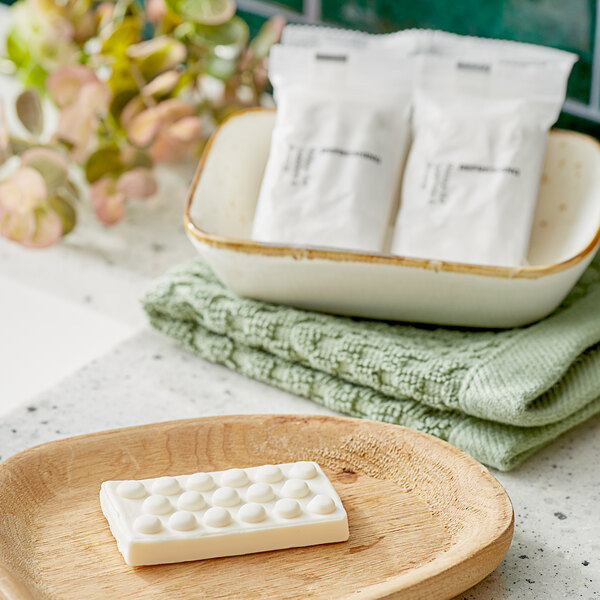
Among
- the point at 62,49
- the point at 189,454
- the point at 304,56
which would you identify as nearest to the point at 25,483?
the point at 189,454

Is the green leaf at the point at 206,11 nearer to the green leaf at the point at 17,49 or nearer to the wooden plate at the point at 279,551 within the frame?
the green leaf at the point at 17,49

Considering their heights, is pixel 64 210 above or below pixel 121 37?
below

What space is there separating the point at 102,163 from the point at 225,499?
47 cm

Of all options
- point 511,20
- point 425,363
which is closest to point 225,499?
point 425,363

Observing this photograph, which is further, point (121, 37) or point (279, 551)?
point (121, 37)

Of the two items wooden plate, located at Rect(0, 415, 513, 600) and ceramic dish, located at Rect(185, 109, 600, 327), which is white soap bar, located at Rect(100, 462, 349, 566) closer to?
wooden plate, located at Rect(0, 415, 513, 600)

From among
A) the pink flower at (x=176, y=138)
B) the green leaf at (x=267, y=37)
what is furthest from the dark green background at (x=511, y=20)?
the pink flower at (x=176, y=138)

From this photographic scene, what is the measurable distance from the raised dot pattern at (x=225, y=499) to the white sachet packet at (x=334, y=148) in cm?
21

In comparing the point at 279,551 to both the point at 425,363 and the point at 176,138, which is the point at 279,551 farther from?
the point at 176,138

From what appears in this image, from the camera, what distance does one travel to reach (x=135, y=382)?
65cm

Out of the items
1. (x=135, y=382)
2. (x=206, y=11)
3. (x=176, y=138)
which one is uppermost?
(x=206, y=11)

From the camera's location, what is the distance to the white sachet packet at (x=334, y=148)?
0.65 metres

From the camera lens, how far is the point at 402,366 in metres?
0.57

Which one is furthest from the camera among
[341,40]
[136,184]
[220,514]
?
[136,184]
